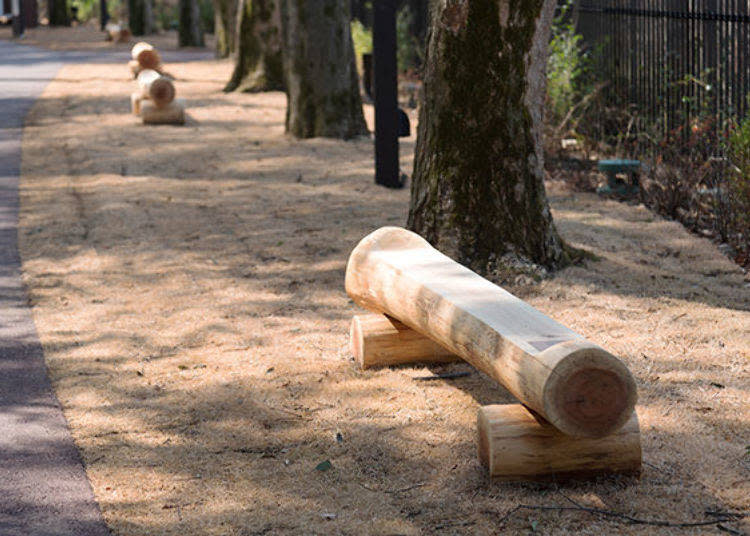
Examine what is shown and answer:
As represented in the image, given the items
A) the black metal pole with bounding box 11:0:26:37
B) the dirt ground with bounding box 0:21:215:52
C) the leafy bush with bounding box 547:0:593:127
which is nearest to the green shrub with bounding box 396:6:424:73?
the leafy bush with bounding box 547:0:593:127

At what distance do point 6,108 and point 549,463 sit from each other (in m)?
15.3

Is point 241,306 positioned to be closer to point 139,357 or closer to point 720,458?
point 139,357

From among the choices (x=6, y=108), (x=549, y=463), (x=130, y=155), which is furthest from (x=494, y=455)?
(x=6, y=108)

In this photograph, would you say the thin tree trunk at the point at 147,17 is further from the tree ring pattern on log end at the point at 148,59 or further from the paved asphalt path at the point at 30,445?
the paved asphalt path at the point at 30,445

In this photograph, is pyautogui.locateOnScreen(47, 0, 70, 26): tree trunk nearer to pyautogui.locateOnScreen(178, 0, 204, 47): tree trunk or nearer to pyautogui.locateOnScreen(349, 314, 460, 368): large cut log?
pyautogui.locateOnScreen(178, 0, 204, 47): tree trunk

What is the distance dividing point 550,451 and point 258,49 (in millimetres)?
15736

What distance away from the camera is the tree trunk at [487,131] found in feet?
23.3

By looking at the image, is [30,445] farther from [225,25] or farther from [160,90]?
[225,25]

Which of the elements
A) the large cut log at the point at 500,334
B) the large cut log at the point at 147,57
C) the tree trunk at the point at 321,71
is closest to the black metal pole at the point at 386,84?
the tree trunk at the point at 321,71

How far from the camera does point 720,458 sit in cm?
462

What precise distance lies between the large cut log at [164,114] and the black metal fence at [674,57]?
592 centimetres

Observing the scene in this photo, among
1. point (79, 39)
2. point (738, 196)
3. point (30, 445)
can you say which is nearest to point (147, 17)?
point (79, 39)

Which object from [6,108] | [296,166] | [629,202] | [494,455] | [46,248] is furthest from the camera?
[6,108]

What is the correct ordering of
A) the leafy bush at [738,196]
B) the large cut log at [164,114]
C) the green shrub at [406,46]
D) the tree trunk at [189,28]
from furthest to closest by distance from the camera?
1. the tree trunk at [189,28]
2. the green shrub at [406,46]
3. the large cut log at [164,114]
4. the leafy bush at [738,196]
